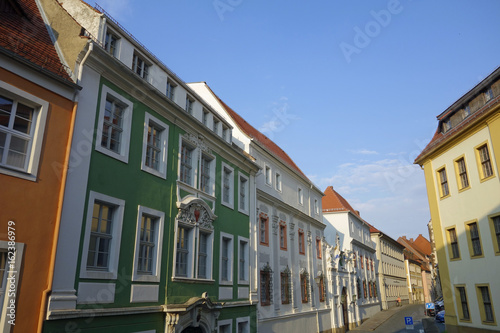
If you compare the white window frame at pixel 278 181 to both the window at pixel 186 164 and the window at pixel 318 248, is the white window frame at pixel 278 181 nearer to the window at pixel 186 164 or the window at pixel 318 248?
the window at pixel 318 248

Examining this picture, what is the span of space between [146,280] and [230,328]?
22.7 feet

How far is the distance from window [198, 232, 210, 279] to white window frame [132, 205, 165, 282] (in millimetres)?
3119

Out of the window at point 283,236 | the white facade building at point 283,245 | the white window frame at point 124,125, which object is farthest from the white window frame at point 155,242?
the window at point 283,236

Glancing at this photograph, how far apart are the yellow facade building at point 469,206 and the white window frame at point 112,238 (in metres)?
16.3

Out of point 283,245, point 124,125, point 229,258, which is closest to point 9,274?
point 124,125

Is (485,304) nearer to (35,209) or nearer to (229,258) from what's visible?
(229,258)

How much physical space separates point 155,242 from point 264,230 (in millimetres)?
11227

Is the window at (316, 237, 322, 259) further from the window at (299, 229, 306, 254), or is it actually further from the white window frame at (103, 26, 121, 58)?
the white window frame at (103, 26, 121, 58)

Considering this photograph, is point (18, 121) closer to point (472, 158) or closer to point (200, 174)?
point (200, 174)

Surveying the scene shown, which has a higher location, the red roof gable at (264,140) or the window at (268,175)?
the red roof gable at (264,140)

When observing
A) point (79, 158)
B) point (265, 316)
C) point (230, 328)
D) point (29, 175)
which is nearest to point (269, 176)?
point (265, 316)

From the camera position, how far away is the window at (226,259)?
19.0 meters

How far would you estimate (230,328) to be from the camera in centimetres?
1867

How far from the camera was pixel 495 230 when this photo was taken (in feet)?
59.1
